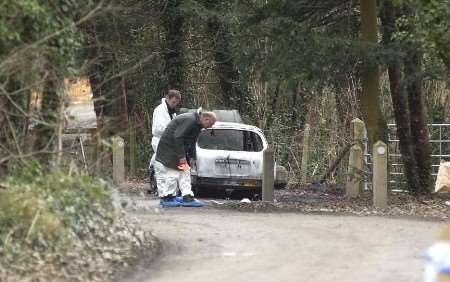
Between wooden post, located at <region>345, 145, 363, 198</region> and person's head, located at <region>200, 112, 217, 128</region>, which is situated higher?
person's head, located at <region>200, 112, 217, 128</region>

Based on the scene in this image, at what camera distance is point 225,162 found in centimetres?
1847

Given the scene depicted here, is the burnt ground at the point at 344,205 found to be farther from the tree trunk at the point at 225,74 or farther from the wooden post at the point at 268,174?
the tree trunk at the point at 225,74

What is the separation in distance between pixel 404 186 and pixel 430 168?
1.99m

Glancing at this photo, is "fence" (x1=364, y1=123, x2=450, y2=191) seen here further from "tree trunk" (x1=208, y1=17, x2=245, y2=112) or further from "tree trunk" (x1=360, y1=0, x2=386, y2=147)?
"tree trunk" (x1=208, y1=17, x2=245, y2=112)

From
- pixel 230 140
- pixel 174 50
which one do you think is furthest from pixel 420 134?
pixel 174 50

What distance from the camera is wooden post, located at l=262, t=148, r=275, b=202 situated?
53.5 feet

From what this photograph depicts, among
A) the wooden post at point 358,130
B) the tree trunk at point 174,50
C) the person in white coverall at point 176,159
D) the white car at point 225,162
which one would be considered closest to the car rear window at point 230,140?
the white car at point 225,162

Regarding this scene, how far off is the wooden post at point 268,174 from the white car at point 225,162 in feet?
6.77

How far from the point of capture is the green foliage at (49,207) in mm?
8461

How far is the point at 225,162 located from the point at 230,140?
0.79m

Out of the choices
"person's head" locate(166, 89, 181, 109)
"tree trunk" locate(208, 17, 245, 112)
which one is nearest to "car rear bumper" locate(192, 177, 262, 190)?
"person's head" locate(166, 89, 181, 109)

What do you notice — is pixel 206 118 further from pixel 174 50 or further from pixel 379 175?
pixel 174 50

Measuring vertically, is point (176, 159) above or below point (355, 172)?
above

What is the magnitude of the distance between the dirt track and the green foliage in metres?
0.85
